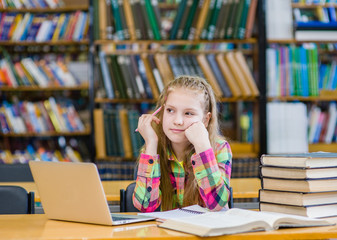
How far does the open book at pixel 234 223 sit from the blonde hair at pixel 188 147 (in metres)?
0.55

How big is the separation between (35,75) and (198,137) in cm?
278

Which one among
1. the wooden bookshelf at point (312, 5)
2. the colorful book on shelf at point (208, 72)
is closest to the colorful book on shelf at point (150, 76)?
the colorful book on shelf at point (208, 72)

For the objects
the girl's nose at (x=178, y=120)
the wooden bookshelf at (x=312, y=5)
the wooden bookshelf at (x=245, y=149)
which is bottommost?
the wooden bookshelf at (x=245, y=149)

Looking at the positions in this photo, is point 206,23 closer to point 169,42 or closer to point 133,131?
point 169,42

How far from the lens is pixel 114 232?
128cm

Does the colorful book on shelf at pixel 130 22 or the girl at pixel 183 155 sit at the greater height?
the colorful book on shelf at pixel 130 22

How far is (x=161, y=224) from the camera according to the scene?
4.41 feet

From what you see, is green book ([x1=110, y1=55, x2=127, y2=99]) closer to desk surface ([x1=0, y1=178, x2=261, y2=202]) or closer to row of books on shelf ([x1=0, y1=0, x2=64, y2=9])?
row of books on shelf ([x1=0, y1=0, x2=64, y2=9])

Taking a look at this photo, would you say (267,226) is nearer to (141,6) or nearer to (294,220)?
(294,220)

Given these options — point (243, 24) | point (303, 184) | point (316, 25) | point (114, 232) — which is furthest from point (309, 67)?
point (114, 232)

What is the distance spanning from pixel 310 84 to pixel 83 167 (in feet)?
9.63

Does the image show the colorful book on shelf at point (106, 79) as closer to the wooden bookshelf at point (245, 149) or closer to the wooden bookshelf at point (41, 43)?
the wooden bookshelf at point (41, 43)

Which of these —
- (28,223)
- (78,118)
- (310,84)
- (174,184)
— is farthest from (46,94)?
(28,223)

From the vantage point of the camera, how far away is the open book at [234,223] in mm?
1205
